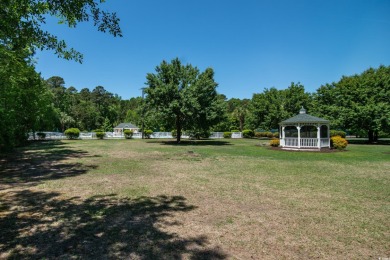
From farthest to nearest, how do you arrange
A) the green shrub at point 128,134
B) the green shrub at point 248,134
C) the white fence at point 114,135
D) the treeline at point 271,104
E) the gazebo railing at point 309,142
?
the green shrub at point 248,134 < the green shrub at point 128,134 < the white fence at point 114,135 < the gazebo railing at point 309,142 < the treeline at point 271,104

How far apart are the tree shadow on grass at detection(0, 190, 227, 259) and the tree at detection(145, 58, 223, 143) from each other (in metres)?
19.4

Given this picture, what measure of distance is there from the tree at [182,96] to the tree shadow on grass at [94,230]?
19.4m

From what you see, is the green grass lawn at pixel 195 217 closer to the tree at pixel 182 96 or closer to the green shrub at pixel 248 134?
the tree at pixel 182 96

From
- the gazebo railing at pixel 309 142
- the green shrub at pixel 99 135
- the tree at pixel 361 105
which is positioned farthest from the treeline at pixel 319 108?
the gazebo railing at pixel 309 142

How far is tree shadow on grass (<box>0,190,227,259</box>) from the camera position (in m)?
3.51

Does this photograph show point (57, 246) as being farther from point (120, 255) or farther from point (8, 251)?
point (120, 255)

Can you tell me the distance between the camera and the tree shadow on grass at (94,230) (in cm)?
351

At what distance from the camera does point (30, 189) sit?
7.25 metres

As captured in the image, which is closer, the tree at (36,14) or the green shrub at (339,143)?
the tree at (36,14)

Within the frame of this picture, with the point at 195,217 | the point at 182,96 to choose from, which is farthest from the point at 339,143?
the point at 195,217

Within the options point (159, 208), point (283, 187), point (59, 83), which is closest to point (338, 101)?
point (283, 187)

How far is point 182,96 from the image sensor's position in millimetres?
25656

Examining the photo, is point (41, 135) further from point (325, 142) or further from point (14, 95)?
point (325, 142)

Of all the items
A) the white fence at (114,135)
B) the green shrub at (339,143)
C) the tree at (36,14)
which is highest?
the tree at (36,14)
